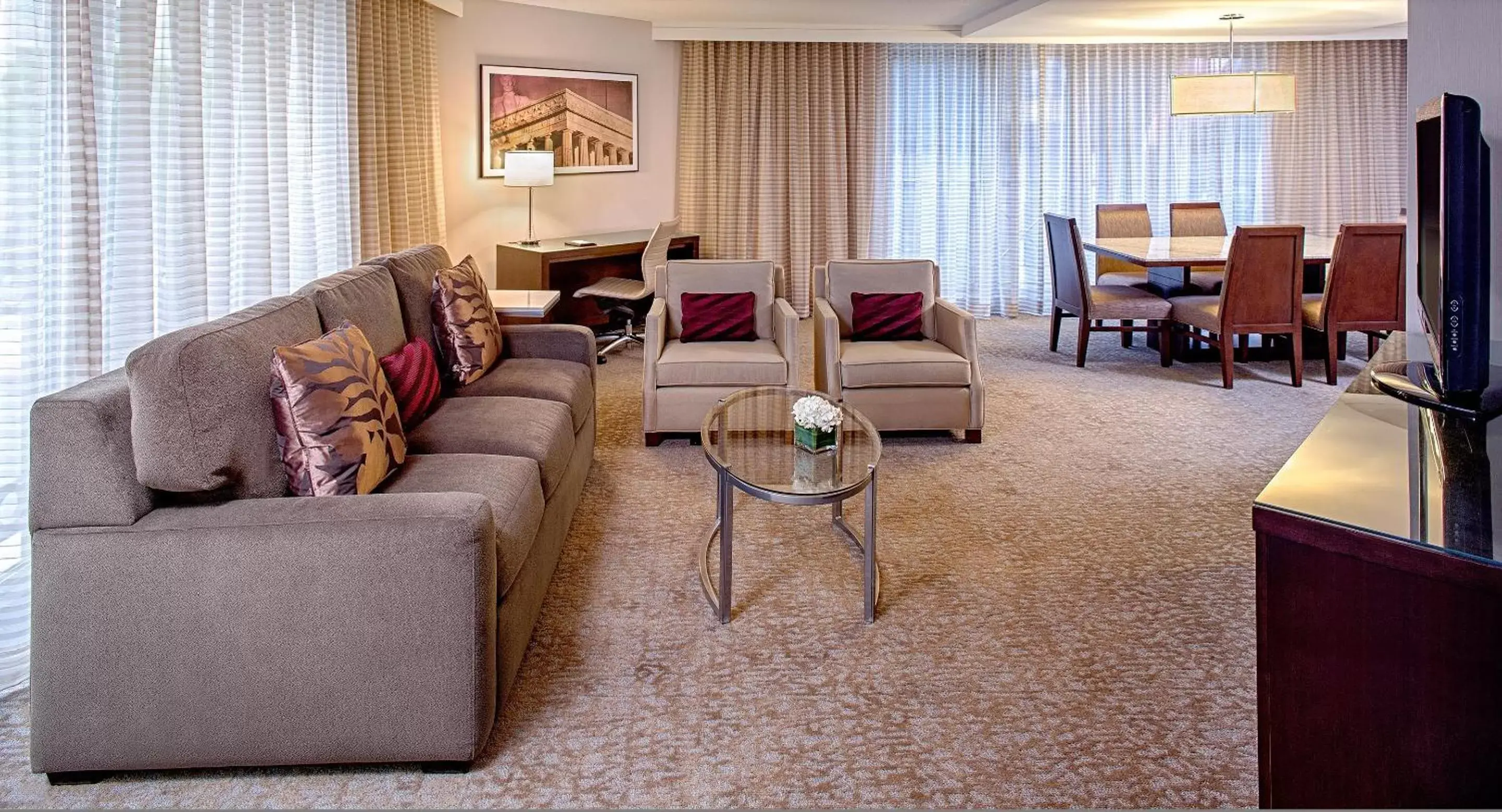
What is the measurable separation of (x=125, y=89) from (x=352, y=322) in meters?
0.89

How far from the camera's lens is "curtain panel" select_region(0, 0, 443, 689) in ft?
8.63

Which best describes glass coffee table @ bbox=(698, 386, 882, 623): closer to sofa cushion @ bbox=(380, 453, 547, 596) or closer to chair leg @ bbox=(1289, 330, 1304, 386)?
sofa cushion @ bbox=(380, 453, 547, 596)

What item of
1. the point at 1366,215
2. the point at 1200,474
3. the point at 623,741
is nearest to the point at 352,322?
the point at 623,741

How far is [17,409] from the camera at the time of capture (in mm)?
2635

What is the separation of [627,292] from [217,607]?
4.85 meters

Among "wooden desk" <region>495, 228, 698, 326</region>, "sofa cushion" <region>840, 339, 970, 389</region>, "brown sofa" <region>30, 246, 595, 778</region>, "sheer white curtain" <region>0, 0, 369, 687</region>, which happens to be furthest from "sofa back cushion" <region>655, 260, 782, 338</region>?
"brown sofa" <region>30, 246, 595, 778</region>

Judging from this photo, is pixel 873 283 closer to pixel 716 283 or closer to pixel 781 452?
pixel 716 283

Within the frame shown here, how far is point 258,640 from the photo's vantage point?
2.16 metres

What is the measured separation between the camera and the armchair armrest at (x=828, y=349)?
4.83 metres

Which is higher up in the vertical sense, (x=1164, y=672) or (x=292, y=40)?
(x=292, y=40)

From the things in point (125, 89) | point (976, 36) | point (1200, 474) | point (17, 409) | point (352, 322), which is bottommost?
point (1200, 474)

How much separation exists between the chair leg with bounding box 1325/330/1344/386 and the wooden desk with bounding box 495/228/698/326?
13.5 ft

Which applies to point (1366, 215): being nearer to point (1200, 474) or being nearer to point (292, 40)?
point (1200, 474)

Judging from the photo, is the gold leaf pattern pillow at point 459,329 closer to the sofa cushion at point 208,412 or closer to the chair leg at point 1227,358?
the sofa cushion at point 208,412
